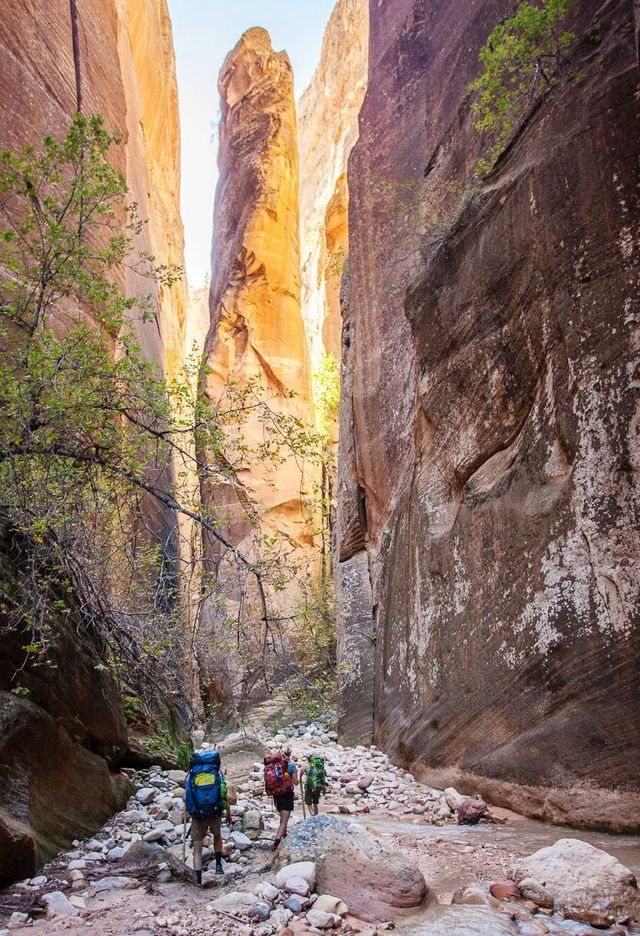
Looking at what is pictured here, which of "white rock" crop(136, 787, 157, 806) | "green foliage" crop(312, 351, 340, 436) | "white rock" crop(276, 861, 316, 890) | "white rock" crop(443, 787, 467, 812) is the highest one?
"green foliage" crop(312, 351, 340, 436)

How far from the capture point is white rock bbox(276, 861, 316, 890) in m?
4.52

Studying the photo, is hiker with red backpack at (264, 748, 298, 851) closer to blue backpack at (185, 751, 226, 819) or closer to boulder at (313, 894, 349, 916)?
blue backpack at (185, 751, 226, 819)

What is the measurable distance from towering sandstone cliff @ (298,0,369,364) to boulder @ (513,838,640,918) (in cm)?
2640

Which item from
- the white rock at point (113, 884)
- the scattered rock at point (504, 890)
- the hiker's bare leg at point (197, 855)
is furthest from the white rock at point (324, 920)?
the white rock at point (113, 884)

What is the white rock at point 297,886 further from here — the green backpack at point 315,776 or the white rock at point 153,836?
the green backpack at point 315,776

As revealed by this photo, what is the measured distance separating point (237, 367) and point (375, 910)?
2152cm

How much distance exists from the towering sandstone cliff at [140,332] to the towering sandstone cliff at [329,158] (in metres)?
8.41

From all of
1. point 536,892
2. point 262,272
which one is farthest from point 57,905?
point 262,272

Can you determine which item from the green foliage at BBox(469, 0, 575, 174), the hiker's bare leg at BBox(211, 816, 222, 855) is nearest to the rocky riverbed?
the hiker's bare leg at BBox(211, 816, 222, 855)

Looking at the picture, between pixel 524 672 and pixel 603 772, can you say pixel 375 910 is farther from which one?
pixel 524 672

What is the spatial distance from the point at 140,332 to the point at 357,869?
13846 millimetres

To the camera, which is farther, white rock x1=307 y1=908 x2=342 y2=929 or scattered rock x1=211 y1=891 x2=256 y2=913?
scattered rock x1=211 y1=891 x2=256 y2=913

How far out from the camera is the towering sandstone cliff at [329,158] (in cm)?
3167

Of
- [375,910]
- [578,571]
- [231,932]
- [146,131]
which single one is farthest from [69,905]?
[146,131]
